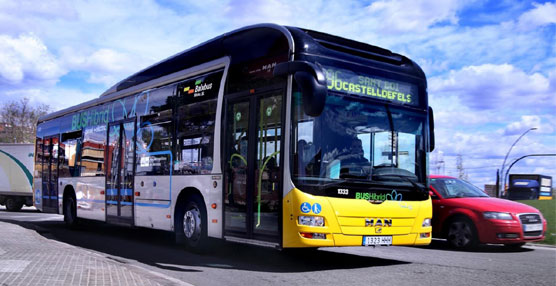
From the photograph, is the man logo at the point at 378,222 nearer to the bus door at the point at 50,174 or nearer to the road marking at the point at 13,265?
the road marking at the point at 13,265

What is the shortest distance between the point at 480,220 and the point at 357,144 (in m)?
4.81

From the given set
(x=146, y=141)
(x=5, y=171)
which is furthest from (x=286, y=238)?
(x=5, y=171)

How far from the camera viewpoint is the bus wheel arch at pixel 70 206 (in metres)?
15.5

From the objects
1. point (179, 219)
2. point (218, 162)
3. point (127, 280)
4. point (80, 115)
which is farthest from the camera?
point (80, 115)

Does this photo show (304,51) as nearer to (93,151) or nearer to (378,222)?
(378,222)

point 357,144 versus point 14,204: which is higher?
point 357,144

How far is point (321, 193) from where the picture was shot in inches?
302

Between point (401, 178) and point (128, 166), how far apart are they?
6.48 m

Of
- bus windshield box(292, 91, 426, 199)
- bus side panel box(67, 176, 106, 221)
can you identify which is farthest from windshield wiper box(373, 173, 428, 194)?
bus side panel box(67, 176, 106, 221)

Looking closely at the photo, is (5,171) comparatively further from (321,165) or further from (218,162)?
(321,165)

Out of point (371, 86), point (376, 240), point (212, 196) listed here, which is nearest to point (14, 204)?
point (212, 196)

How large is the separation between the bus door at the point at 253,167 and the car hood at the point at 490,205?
18.2 feet

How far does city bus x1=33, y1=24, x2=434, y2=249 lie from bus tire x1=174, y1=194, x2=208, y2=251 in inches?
1.0

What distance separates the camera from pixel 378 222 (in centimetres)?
817
